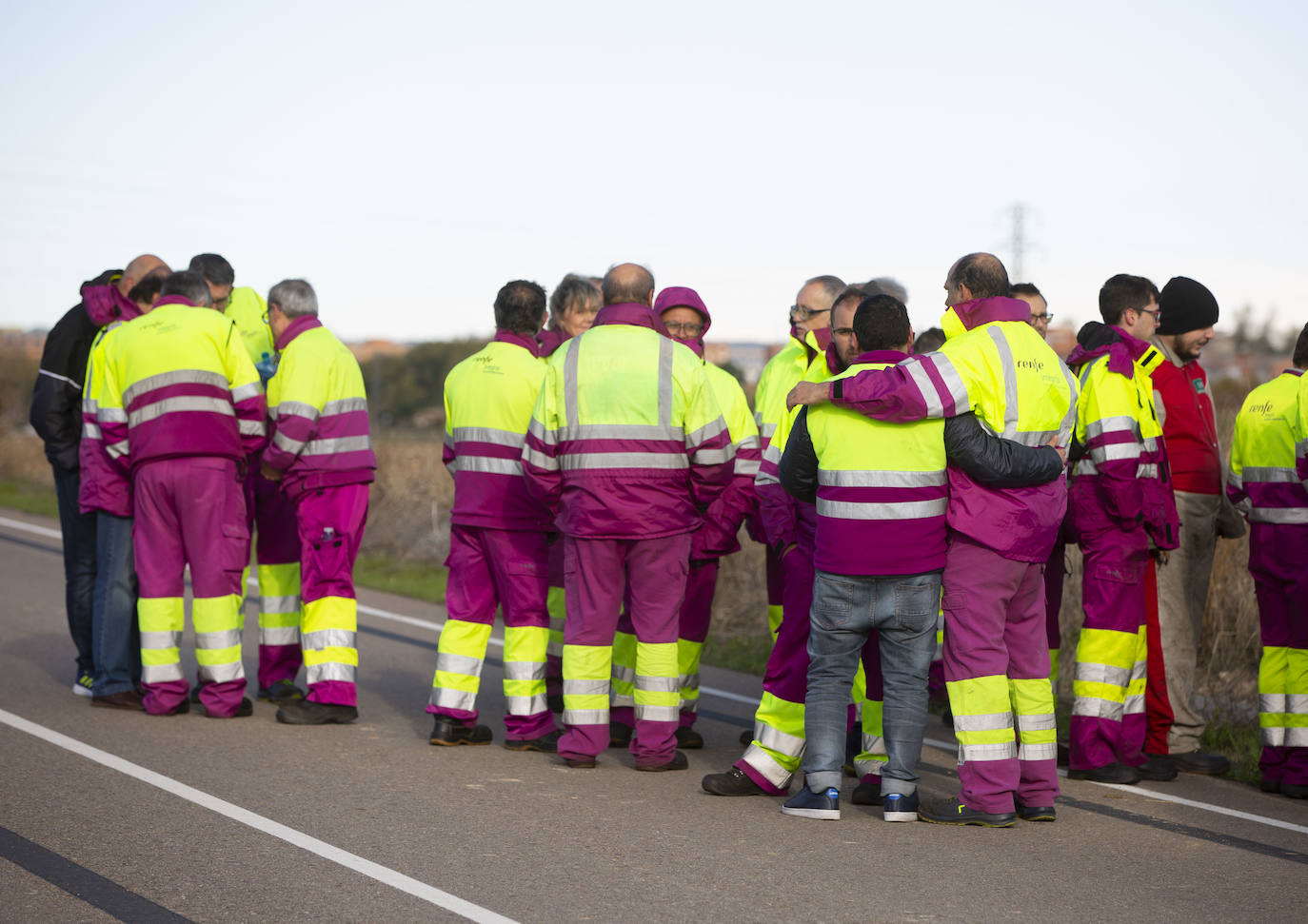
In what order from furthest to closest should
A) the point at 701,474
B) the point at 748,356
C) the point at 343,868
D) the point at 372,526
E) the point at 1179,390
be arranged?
the point at 748,356 < the point at 372,526 < the point at 1179,390 < the point at 701,474 < the point at 343,868

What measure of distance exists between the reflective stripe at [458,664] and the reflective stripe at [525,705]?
0.25 metres

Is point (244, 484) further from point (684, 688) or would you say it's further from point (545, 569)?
point (684, 688)

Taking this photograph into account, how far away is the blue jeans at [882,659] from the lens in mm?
6152

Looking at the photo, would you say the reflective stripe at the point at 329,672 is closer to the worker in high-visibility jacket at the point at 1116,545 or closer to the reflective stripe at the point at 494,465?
the reflective stripe at the point at 494,465

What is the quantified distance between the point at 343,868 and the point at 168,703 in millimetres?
3237

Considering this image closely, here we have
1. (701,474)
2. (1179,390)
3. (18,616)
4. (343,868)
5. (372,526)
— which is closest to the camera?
(343,868)

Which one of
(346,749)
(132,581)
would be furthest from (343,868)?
(132,581)

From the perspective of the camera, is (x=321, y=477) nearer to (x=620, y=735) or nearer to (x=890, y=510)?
(x=620, y=735)

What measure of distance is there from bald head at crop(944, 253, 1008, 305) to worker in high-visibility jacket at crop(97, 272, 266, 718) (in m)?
4.10

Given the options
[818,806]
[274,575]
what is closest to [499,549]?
[274,575]

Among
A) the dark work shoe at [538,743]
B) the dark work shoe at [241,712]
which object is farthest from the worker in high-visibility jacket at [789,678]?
the dark work shoe at [241,712]


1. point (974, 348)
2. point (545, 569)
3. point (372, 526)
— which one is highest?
point (974, 348)

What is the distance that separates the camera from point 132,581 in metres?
8.48

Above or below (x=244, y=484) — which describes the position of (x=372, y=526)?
below
